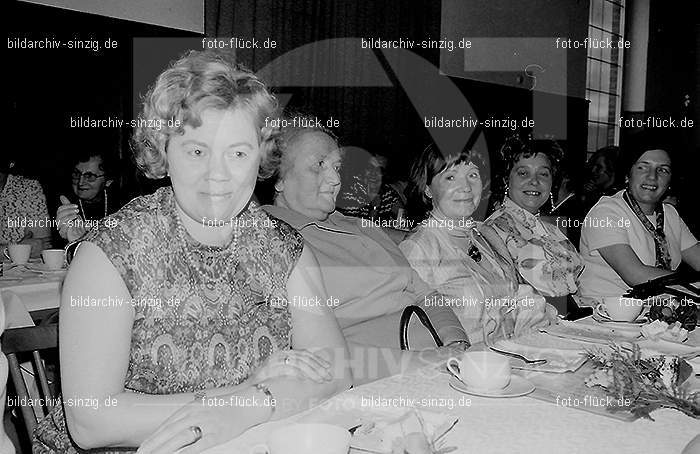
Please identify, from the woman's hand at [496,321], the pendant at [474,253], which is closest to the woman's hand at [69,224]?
the pendant at [474,253]

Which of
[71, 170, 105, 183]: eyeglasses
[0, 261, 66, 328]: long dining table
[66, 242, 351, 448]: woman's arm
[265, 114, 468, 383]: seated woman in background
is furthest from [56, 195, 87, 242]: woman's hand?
[66, 242, 351, 448]: woman's arm

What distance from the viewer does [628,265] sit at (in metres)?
3.18

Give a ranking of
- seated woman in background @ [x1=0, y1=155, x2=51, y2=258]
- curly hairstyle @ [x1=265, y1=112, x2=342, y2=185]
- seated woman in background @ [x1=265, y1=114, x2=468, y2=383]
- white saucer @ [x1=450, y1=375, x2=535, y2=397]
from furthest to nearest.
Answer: seated woman in background @ [x1=0, y1=155, x2=51, y2=258], curly hairstyle @ [x1=265, y1=112, x2=342, y2=185], seated woman in background @ [x1=265, y1=114, x2=468, y2=383], white saucer @ [x1=450, y1=375, x2=535, y2=397]

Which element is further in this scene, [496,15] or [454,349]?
[496,15]

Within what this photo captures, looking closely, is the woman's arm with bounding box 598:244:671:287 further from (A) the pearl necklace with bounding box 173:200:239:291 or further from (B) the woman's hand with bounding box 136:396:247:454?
(B) the woman's hand with bounding box 136:396:247:454

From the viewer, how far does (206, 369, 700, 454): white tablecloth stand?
3.69 feet

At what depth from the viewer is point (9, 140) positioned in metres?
4.55

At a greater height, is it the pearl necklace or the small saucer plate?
the pearl necklace

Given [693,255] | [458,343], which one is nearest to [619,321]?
[458,343]

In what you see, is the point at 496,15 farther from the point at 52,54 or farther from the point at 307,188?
the point at 307,188

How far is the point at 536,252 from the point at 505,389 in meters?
1.72

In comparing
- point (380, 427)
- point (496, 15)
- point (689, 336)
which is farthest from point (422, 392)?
point (496, 15)

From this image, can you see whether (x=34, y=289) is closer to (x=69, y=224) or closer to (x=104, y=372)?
(x=69, y=224)

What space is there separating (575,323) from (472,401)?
91 centimetres
